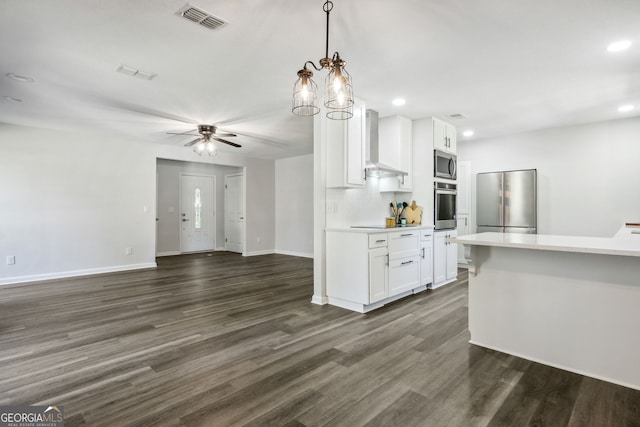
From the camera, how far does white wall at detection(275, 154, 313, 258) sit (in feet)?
25.4

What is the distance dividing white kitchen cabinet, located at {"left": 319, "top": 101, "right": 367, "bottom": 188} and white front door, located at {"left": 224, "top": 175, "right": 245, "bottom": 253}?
4946 mm

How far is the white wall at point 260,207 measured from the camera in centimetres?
807

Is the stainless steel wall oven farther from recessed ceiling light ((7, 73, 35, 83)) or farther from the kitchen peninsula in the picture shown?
recessed ceiling light ((7, 73, 35, 83))

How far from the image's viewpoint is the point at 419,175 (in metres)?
4.86

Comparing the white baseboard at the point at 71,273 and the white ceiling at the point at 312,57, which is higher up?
the white ceiling at the point at 312,57

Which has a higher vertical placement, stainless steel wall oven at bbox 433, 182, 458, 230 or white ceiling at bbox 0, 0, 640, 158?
white ceiling at bbox 0, 0, 640, 158

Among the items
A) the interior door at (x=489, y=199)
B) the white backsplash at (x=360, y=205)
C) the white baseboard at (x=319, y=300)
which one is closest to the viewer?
the white baseboard at (x=319, y=300)

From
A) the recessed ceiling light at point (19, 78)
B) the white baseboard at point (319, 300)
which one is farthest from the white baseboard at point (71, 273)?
the white baseboard at point (319, 300)

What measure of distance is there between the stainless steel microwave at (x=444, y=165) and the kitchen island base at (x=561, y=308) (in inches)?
90.7

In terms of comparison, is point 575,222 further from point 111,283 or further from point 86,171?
point 86,171

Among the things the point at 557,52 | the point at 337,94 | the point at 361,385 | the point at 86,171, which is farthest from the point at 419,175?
the point at 86,171

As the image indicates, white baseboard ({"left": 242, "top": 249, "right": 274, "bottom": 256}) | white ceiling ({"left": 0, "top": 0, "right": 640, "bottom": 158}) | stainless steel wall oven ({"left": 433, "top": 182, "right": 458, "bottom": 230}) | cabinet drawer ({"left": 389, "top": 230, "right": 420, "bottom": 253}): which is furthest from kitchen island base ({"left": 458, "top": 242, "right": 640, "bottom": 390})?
white baseboard ({"left": 242, "top": 249, "right": 274, "bottom": 256})

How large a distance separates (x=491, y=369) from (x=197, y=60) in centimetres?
345

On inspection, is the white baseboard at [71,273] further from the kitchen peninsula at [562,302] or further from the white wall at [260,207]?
the kitchen peninsula at [562,302]
